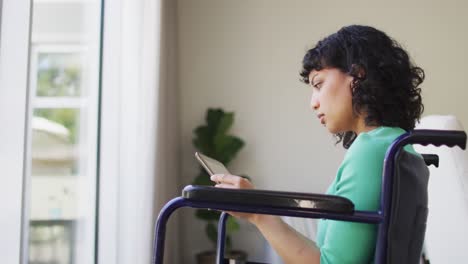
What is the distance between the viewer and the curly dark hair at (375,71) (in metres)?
0.90

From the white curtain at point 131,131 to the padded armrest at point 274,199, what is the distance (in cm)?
149

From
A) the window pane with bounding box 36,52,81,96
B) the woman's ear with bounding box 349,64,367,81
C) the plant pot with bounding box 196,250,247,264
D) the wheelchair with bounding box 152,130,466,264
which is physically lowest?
the plant pot with bounding box 196,250,247,264

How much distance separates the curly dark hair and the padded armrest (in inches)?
12.3

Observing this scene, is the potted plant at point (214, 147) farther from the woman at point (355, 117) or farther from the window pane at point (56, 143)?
the woman at point (355, 117)

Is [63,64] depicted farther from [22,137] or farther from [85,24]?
[22,137]

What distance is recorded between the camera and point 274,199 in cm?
68

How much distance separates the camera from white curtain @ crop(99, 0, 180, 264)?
6.92 feet

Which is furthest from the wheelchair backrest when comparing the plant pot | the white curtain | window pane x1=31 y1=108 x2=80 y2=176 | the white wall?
the white wall

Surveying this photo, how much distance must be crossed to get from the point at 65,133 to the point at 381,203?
1.54 meters

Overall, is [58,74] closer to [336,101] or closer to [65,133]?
[65,133]

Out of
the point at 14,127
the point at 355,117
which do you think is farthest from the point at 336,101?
the point at 14,127

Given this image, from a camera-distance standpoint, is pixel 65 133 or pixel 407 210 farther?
pixel 65 133

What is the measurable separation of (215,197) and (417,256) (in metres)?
0.39

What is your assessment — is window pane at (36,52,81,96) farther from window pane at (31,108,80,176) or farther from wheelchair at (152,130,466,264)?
wheelchair at (152,130,466,264)
